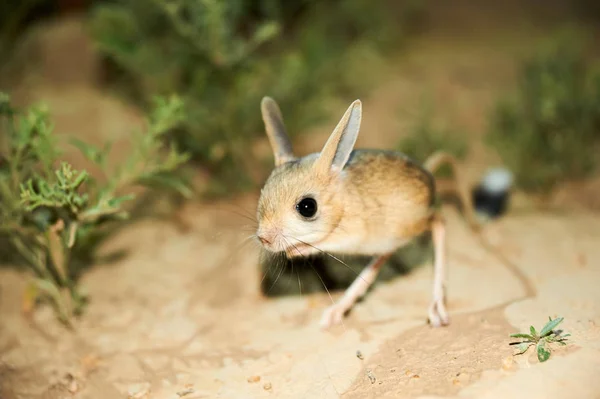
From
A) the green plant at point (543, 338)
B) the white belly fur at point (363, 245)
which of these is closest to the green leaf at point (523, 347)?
the green plant at point (543, 338)

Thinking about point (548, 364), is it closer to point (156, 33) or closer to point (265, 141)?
point (265, 141)

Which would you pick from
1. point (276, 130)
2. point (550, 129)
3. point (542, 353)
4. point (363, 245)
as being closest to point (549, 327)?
point (542, 353)

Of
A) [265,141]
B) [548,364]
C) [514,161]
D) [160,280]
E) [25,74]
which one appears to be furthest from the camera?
[25,74]

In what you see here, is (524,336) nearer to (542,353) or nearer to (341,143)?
(542,353)

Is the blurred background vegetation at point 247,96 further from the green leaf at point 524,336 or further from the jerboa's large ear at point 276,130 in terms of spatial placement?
Result: the green leaf at point 524,336

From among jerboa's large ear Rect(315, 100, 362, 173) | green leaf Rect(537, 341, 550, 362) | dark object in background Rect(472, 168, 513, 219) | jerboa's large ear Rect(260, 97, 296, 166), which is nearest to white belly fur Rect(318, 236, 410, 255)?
jerboa's large ear Rect(315, 100, 362, 173)

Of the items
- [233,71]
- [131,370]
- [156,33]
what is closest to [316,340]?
[131,370]
